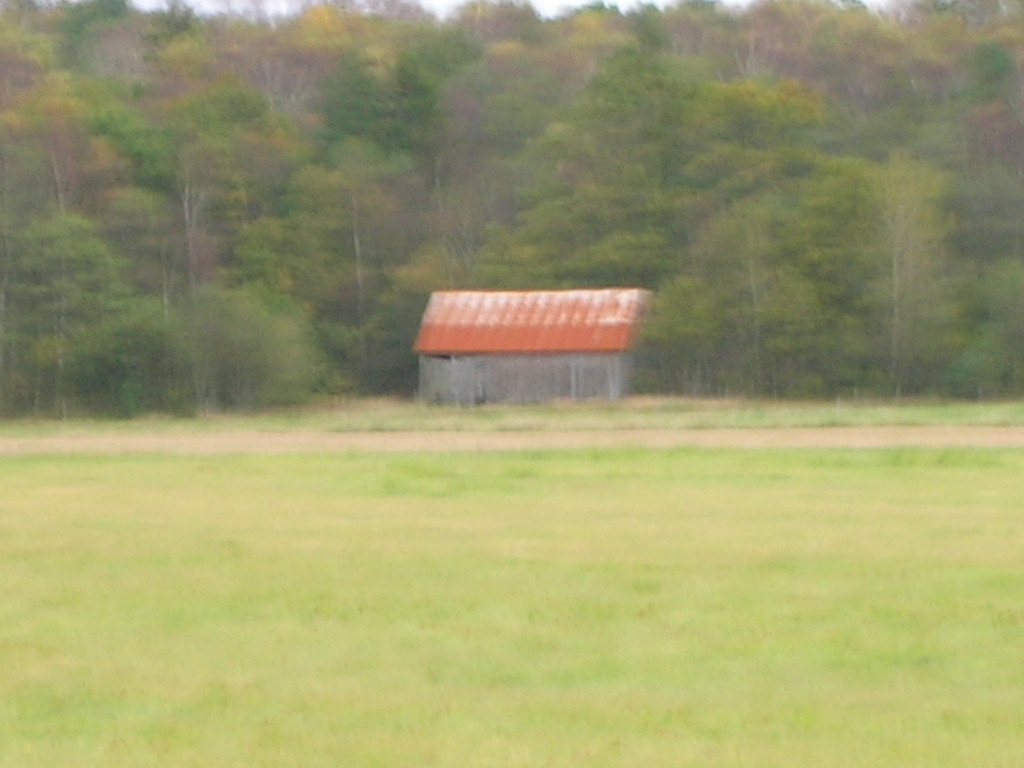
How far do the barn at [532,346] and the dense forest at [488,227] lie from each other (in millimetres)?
1290

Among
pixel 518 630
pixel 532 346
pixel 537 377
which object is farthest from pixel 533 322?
pixel 518 630

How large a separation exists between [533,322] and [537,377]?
1.75 m

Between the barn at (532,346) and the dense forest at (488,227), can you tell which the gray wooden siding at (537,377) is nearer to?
the barn at (532,346)

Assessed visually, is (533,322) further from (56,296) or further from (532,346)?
(56,296)

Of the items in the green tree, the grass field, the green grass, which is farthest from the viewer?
the green tree

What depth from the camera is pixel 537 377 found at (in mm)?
52844

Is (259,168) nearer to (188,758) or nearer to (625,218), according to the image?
(625,218)

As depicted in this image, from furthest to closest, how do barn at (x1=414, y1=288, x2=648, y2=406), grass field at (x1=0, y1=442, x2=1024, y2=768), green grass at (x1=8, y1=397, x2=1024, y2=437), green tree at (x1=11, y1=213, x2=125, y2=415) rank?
green tree at (x1=11, y1=213, x2=125, y2=415)
barn at (x1=414, y1=288, x2=648, y2=406)
green grass at (x1=8, y1=397, x2=1024, y2=437)
grass field at (x1=0, y1=442, x2=1024, y2=768)

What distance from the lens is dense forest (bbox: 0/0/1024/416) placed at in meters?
52.7

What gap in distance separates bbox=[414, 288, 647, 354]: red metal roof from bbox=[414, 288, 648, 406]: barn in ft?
0.09

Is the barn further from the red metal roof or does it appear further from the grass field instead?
the grass field

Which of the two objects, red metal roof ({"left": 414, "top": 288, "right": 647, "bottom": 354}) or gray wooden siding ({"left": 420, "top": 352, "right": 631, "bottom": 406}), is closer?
gray wooden siding ({"left": 420, "top": 352, "right": 631, "bottom": 406})

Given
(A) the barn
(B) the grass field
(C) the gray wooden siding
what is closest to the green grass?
(C) the gray wooden siding

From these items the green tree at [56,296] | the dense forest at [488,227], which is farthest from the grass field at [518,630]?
the green tree at [56,296]
